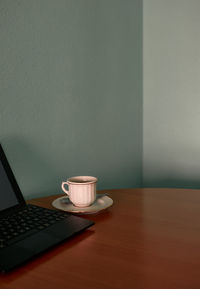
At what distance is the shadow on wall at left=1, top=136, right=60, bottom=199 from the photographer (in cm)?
90

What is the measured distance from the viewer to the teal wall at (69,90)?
34.9 inches

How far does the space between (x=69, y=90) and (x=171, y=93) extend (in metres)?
0.53

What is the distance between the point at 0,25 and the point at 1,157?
333mm

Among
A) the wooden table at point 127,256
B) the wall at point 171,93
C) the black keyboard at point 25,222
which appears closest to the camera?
the wooden table at point 127,256

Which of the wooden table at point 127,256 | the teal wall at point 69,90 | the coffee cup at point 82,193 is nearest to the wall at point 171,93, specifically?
the teal wall at point 69,90

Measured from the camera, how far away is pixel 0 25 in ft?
2.73

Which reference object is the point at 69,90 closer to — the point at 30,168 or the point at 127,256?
the point at 30,168

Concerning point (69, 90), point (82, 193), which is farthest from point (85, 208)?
point (69, 90)

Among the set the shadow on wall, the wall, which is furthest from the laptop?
the wall

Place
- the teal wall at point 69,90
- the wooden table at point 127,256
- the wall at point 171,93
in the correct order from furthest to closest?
1. the wall at point 171,93
2. the teal wall at point 69,90
3. the wooden table at point 127,256

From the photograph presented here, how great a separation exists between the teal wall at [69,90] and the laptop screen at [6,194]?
0.44 feet

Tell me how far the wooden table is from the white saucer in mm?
16

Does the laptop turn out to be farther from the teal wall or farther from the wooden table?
the teal wall

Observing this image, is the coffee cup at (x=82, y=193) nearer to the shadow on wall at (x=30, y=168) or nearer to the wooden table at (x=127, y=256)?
the wooden table at (x=127, y=256)
